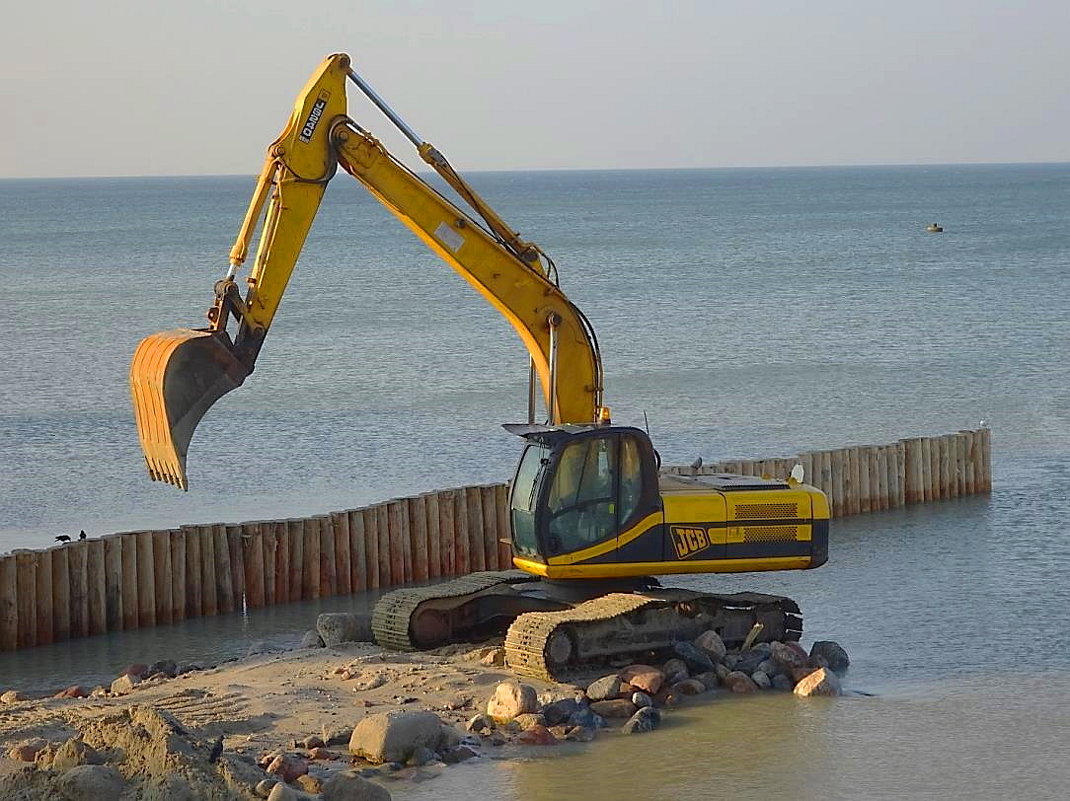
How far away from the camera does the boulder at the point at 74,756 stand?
12.3 m

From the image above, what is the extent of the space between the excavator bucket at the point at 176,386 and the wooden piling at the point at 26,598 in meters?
3.68

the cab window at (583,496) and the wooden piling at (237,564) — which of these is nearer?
the cab window at (583,496)

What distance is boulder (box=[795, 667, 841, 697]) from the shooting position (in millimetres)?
16219

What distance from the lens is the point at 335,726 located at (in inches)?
578

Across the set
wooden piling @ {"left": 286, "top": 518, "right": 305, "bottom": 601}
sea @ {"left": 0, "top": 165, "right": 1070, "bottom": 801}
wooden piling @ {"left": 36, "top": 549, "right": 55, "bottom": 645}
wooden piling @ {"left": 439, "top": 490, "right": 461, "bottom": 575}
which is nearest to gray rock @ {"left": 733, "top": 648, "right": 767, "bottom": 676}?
sea @ {"left": 0, "top": 165, "right": 1070, "bottom": 801}

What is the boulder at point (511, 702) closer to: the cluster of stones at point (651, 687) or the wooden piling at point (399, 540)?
the cluster of stones at point (651, 687)

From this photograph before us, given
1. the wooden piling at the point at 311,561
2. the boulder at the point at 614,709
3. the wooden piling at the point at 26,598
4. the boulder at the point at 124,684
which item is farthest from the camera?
the wooden piling at the point at 311,561

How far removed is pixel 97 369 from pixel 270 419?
1158cm

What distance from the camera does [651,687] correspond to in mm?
16016

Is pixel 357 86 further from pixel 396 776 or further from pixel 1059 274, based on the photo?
pixel 1059 274

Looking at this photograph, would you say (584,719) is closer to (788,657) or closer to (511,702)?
(511,702)

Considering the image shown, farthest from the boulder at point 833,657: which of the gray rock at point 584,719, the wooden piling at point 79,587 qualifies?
the wooden piling at point 79,587

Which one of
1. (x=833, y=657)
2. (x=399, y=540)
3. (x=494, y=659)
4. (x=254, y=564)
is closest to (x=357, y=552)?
(x=399, y=540)

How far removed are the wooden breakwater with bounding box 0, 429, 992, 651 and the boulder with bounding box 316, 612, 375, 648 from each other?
2.54 meters
